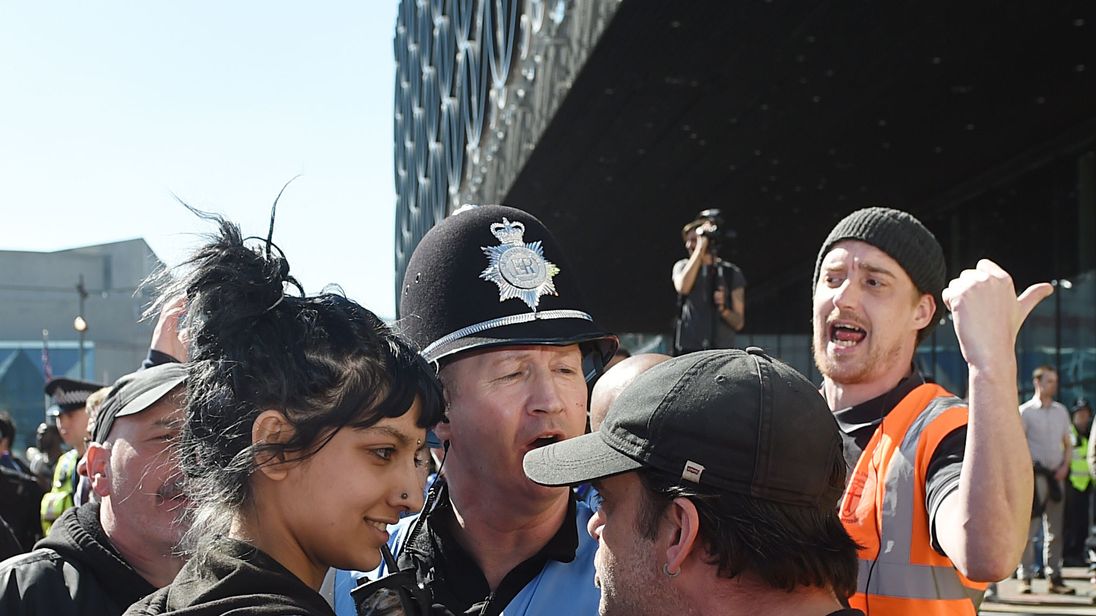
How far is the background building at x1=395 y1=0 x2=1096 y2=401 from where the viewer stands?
987cm

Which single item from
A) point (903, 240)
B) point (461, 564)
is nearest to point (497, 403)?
point (461, 564)

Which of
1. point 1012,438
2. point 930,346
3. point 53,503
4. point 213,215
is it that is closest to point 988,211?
point 930,346

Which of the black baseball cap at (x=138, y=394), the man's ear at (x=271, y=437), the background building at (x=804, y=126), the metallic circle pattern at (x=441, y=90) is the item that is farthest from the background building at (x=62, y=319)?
the man's ear at (x=271, y=437)

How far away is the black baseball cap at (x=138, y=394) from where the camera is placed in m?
2.98

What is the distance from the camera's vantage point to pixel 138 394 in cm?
305

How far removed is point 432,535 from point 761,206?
55.4ft

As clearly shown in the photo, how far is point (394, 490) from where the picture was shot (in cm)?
208

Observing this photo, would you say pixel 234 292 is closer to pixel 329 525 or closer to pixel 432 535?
pixel 329 525

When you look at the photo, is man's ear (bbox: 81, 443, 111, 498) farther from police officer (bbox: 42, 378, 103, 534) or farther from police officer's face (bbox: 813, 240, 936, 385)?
police officer (bbox: 42, 378, 103, 534)

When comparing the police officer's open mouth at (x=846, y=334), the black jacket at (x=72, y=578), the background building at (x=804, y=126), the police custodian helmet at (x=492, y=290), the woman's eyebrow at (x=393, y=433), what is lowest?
the black jacket at (x=72, y=578)

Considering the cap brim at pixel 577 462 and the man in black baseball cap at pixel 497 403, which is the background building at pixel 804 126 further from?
the cap brim at pixel 577 462

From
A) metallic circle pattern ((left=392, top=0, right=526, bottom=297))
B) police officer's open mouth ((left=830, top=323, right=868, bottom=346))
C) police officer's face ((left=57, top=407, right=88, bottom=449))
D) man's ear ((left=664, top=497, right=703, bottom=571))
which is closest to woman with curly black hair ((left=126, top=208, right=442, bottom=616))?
man's ear ((left=664, top=497, right=703, bottom=571))

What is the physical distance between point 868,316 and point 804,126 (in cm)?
1054

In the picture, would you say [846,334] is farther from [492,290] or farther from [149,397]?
[149,397]
